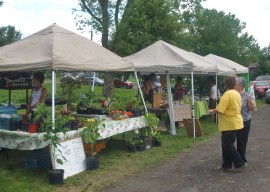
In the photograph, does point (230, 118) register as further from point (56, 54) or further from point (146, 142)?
point (56, 54)

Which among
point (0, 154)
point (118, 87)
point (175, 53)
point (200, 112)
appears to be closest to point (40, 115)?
point (0, 154)

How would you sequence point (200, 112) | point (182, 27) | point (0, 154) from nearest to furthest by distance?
1. point (0, 154)
2. point (200, 112)
3. point (182, 27)

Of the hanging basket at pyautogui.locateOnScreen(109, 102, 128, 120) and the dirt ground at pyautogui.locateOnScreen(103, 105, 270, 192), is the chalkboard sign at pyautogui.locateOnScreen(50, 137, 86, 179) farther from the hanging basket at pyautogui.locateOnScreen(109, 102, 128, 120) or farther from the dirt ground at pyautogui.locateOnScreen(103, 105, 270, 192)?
the hanging basket at pyautogui.locateOnScreen(109, 102, 128, 120)

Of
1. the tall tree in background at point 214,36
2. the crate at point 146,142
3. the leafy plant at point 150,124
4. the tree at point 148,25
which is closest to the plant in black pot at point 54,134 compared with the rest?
the crate at point 146,142

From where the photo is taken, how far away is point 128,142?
890 cm

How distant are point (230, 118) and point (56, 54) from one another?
324 cm

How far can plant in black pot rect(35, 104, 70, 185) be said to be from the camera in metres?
6.07

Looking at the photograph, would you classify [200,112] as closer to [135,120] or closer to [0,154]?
[135,120]

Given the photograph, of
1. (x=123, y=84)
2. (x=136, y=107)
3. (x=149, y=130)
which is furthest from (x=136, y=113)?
(x=123, y=84)

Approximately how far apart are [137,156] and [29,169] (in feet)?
7.79

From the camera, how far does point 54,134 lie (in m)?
6.14

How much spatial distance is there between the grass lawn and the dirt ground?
0.26 meters

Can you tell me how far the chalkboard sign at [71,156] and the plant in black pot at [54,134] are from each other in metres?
0.02

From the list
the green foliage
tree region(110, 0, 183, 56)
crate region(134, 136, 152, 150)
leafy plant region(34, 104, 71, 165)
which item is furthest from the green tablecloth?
leafy plant region(34, 104, 71, 165)
